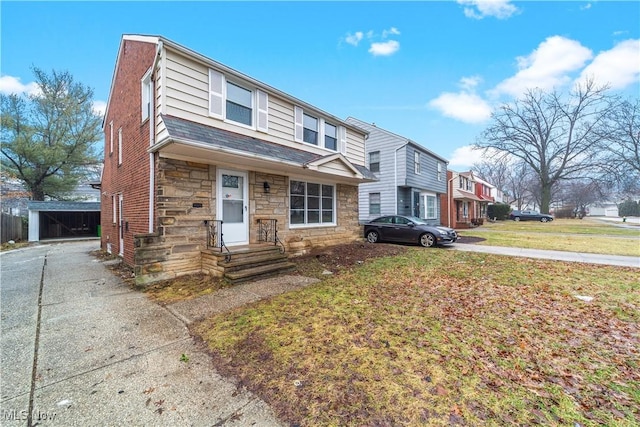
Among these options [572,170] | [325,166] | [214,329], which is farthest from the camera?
[572,170]

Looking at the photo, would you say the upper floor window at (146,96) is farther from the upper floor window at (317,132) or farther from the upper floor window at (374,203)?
the upper floor window at (374,203)

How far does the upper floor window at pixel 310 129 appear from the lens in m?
9.99

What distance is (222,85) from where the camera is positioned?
714cm

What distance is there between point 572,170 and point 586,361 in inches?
1424

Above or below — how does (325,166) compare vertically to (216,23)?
below

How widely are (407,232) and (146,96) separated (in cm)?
1099

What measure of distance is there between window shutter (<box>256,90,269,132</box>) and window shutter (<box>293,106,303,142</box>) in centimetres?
129

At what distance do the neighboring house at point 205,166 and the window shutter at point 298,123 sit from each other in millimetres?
37

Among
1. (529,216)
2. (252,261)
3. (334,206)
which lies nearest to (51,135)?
(334,206)

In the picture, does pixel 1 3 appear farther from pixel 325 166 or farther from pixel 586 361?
pixel 586 361

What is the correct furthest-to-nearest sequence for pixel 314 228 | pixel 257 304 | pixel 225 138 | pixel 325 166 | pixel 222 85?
pixel 314 228, pixel 325 166, pixel 222 85, pixel 225 138, pixel 257 304

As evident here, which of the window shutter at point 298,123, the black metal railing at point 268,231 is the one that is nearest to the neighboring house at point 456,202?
the window shutter at point 298,123

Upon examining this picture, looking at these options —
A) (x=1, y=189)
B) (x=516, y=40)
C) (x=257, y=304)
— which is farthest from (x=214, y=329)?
(x=1, y=189)

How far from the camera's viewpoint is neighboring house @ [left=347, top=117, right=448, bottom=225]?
626 inches
